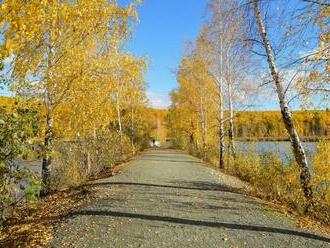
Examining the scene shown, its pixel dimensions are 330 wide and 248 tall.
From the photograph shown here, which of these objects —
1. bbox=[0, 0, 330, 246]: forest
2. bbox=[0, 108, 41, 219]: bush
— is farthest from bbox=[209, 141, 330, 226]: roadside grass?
bbox=[0, 108, 41, 219]: bush

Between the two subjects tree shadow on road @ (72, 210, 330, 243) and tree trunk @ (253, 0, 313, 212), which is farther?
tree trunk @ (253, 0, 313, 212)

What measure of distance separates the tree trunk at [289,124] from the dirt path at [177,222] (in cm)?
122

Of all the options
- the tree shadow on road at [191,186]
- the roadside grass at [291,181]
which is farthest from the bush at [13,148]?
the tree shadow on road at [191,186]

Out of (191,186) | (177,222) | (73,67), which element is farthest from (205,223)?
(73,67)

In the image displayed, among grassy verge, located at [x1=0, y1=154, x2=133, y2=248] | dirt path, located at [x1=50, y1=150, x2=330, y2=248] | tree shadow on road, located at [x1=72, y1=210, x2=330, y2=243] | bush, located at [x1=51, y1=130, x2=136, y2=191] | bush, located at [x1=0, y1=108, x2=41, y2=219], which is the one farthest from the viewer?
bush, located at [x1=51, y1=130, x2=136, y2=191]

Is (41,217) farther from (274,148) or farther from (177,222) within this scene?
(274,148)

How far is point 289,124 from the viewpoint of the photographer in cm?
1205

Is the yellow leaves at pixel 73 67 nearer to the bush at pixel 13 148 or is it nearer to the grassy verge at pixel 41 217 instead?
the grassy verge at pixel 41 217

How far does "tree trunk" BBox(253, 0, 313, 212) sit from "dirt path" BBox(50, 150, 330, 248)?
122 centimetres

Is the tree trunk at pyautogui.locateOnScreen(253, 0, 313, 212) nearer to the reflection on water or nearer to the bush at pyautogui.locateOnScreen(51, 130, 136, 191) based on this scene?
the reflection on water

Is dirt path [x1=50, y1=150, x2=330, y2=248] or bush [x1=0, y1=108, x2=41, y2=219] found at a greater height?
bush [x1=0, y1=108, x2=41, y2=219]

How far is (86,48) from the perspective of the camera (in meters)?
15.9

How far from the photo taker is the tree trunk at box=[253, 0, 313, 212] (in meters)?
11.2

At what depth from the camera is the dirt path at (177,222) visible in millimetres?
7895
